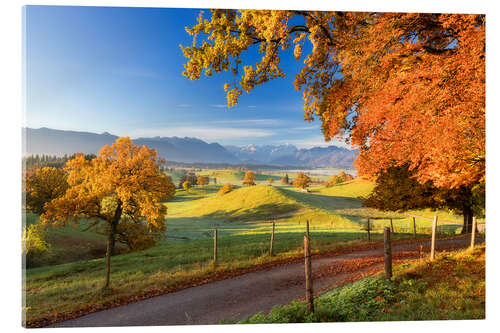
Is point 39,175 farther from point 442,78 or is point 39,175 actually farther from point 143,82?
point 442,78

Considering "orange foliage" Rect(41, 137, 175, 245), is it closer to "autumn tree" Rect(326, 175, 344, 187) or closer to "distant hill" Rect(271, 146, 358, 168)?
"distant hill" Rect(271, 146, 358, 168)

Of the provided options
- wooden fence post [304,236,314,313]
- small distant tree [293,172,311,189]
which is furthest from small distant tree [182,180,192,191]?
wooden fence post [304,236,314,313]

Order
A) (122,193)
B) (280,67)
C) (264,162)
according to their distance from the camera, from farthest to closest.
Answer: (264,162) → (122,193) → (280,67)

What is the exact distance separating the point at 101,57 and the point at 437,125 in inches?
293

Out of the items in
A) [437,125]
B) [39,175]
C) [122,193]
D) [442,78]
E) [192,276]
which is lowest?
[192,276]

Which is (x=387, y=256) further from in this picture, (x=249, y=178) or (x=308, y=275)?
(x=249, y=178)

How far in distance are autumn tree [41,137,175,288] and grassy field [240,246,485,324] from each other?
3.88 m

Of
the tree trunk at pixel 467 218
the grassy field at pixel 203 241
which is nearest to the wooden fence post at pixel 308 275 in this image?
the grassy field at pixel 203 241

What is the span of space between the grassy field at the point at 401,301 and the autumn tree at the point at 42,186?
4.74 meters

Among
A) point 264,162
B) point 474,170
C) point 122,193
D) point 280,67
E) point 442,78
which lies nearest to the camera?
point 442,78

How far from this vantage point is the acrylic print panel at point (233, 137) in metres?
4.57

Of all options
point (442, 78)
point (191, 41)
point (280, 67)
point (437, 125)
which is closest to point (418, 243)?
point (437, 125)

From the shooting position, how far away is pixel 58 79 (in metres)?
5.03

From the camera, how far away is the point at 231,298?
16.0 ft
